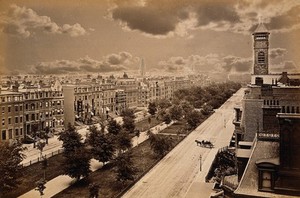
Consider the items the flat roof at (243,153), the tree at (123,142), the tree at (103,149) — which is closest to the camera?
the flat roof at (243,153)

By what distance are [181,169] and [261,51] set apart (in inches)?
318

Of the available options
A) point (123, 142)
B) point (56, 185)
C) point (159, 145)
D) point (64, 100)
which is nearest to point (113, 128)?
point (123, 142)

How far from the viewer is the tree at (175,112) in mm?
34469

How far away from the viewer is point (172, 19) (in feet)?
44.3

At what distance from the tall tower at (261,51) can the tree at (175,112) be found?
18.9 m

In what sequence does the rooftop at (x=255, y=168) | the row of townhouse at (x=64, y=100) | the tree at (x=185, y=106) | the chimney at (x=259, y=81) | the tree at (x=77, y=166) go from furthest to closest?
the tree at (x=185, y=106), the row of townhouse at (x=64, y=100), the tree at (x=77, y=166), the chimney at (x=259, y=81), the rooftop at (x=255, y=168)

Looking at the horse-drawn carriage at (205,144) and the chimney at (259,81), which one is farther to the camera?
the horse-drawn carriage at (205,144)

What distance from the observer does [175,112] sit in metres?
34.7

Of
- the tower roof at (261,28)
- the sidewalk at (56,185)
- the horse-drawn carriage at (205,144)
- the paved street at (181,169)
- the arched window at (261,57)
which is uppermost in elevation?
the tower roof at (261,28)

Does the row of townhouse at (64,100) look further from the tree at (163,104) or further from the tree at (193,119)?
the tree at (193,119)

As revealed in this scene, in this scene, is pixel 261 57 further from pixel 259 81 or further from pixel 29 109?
pixel 29 109

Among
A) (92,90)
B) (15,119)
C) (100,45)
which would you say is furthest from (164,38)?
(92,90)

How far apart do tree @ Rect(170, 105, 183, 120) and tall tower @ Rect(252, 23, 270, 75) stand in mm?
18894

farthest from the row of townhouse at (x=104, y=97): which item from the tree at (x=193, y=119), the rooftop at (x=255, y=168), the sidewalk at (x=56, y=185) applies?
the rooftop at (x=255, y=168)
